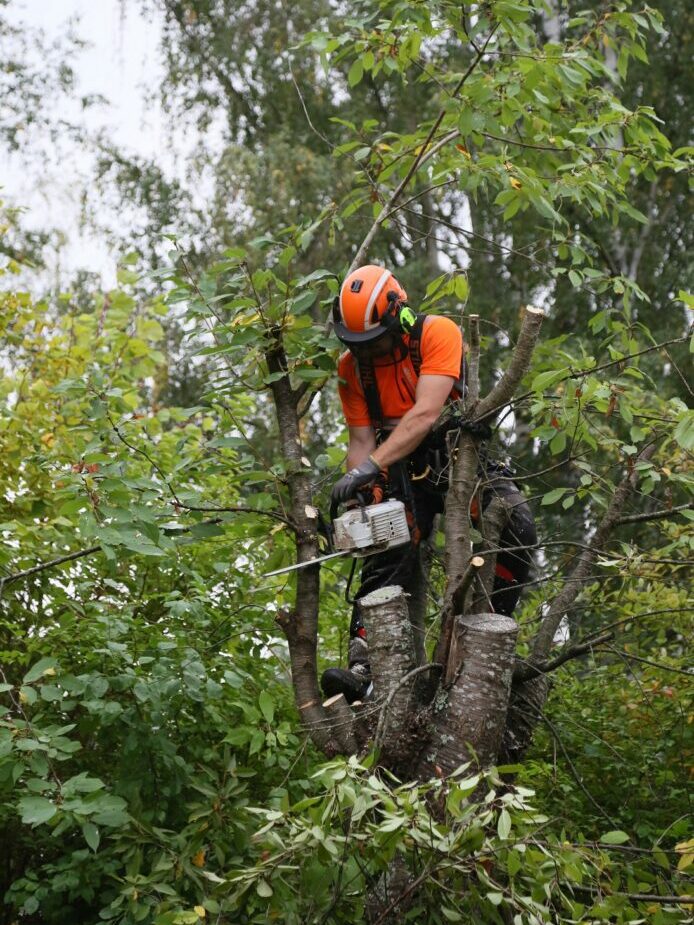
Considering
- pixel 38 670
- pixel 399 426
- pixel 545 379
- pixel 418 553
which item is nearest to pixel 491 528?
pixel 418 553

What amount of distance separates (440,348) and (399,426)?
361 millimetres

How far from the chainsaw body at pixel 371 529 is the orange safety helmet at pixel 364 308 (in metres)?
0.66

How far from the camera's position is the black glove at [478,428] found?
4.02 m

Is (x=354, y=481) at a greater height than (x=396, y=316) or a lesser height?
lesser

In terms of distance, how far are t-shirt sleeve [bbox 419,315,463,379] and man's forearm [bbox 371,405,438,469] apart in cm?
19

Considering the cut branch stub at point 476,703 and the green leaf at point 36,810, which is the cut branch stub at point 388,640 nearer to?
the cut branch stub at point 476,703

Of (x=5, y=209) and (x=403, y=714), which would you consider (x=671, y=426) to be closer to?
(x=403, y=714)

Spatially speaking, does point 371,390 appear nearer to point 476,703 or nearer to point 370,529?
point 370,529

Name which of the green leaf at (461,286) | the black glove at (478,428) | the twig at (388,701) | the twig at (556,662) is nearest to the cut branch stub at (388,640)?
the twig at (388,701)

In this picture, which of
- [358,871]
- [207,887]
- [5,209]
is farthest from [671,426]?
[5,209]

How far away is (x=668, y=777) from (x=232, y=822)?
2.01 meters

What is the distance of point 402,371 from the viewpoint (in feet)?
15.0

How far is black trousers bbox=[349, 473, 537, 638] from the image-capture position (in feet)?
14.4

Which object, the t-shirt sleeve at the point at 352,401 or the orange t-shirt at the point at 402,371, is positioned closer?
the orange t-shirt at the point at 402,371
